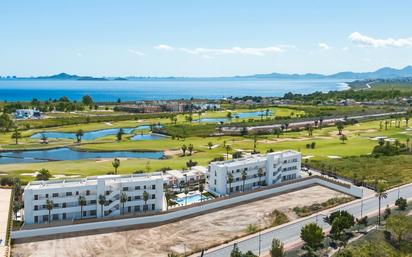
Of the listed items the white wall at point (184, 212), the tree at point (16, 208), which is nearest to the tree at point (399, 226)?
the white wall at point (184, 212)

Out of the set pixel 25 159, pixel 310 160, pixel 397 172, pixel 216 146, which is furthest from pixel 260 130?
pixel 25 159

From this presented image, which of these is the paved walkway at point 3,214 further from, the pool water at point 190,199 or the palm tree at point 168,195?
the pool water at point 190,199

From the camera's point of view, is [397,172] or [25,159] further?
[25,159]

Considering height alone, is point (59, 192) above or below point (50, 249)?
above

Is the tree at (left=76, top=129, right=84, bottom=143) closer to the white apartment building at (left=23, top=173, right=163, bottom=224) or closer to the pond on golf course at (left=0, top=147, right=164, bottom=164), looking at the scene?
the pond on golf course at (left=0, top=147, right=164, bottom=164)

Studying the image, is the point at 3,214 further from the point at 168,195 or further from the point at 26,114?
the point at 26,114

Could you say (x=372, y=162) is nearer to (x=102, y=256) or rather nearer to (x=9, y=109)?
(x=102, y=256)
